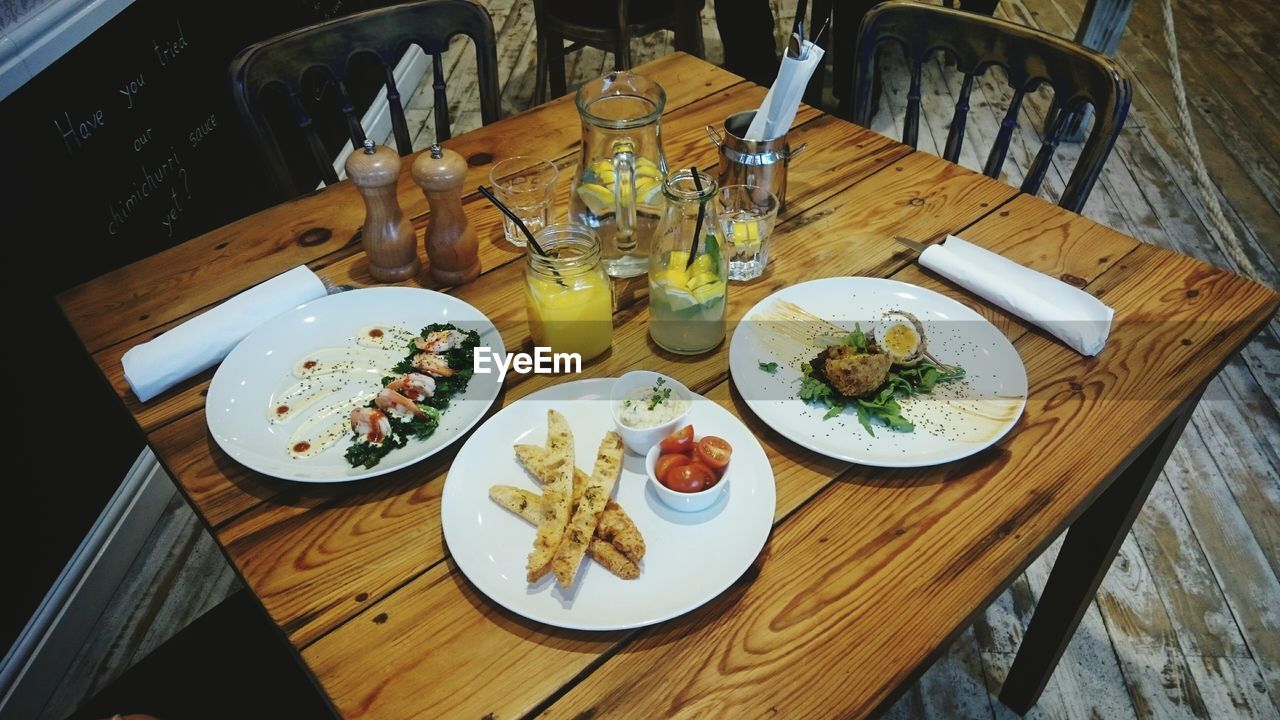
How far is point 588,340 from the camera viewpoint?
1.19 m

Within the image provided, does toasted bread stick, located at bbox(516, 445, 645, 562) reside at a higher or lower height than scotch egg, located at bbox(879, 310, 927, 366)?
lower

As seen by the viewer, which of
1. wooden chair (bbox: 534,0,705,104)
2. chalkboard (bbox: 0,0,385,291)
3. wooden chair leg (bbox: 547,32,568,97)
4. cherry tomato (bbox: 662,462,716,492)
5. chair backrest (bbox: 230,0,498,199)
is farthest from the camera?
wooden chair leg (bbox: 547,32,568,97)

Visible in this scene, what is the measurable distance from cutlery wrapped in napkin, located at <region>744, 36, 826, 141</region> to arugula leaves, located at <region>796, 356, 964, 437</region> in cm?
43

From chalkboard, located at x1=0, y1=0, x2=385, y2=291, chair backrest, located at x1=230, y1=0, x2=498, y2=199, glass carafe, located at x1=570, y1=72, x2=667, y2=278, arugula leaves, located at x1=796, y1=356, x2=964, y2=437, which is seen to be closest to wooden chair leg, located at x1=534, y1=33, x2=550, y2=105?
chalkboard, located at x1=0, y1=0, x2=385, y2=291

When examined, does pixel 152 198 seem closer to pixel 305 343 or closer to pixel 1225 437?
pixel 305 343

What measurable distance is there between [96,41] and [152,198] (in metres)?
0.39

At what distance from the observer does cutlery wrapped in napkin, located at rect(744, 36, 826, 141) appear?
1348mm

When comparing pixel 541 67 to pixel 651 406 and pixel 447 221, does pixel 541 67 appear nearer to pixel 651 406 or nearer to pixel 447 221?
pixel 447 221

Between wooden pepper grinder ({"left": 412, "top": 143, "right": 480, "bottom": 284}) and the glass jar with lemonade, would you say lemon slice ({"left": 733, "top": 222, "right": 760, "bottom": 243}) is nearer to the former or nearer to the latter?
the glass jar with lemonade

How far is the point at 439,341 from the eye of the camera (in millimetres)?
1186

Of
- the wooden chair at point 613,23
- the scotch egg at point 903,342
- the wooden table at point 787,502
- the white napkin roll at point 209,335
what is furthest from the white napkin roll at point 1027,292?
the wooden chair at point 613,23

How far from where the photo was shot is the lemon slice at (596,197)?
1279 millimetres

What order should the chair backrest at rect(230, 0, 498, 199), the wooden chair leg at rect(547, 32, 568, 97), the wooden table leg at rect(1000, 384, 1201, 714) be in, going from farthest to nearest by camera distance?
the wooden chair leg at rect(547, 32, 568, 97), the chair backrest at rect(230, 0, 498, 199), the wooden table leg at rect(1000, 384, 1201, 714)

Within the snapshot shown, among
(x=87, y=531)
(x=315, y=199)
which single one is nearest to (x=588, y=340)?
(x=315, y=199)
